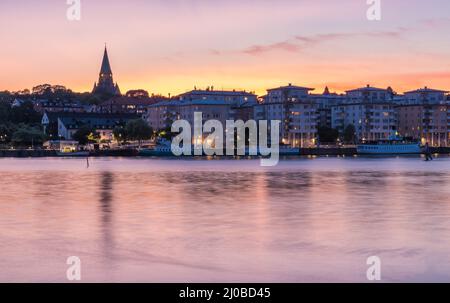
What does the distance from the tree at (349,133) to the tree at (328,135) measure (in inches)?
68.3

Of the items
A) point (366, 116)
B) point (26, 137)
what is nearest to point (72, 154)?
point (26, 137)

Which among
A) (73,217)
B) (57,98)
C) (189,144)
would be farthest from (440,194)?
(57,98)

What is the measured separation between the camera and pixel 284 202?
24703 millimetres

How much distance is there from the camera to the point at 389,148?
118438 mm

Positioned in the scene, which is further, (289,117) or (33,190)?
(289,117)

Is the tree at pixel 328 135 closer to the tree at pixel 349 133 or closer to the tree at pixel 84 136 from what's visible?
the tree at pixel 349 133

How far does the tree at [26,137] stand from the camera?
410 ft

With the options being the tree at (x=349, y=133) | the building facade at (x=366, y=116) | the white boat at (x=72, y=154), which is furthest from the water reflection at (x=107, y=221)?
the building facade at (x=366, y=116)

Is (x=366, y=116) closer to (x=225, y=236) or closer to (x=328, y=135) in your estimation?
(x=328, y=135)

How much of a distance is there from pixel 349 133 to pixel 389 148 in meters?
13.1

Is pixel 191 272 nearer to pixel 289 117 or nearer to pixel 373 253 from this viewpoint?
pixel 373 253

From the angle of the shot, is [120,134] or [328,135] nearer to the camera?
[120,134]

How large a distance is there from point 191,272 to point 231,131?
115556 millimetres

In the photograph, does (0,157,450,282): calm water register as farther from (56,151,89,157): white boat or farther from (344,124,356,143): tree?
(344,124,356,143): tree
